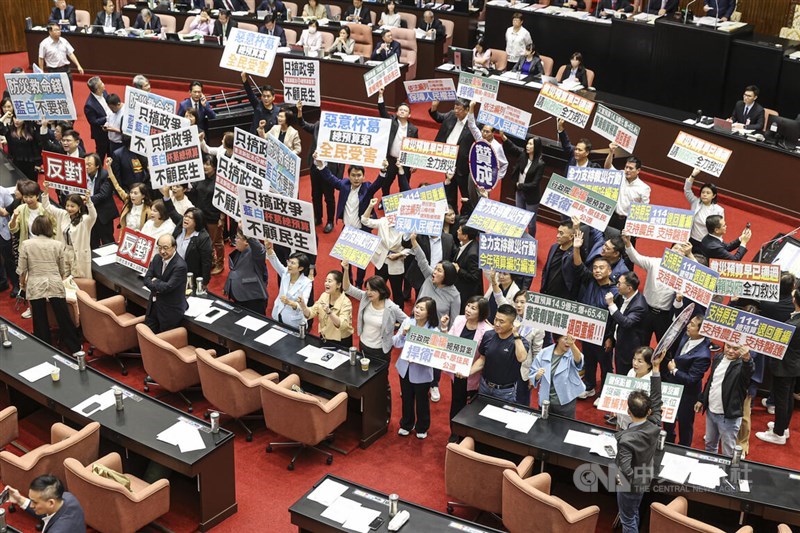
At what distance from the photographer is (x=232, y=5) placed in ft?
70.8

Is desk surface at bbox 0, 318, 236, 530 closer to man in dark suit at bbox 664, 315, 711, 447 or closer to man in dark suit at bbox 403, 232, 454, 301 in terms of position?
man in dark suit at bbox 403, 232, 454, 301

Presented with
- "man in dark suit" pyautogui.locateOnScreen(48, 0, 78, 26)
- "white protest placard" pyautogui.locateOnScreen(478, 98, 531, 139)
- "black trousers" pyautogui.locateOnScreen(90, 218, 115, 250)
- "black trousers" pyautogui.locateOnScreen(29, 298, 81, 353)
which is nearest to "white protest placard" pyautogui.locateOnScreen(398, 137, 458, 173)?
"white protest placard" pyautogui.locateOnScreen(478, 98, 531, 139)

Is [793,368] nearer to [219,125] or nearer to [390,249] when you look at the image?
[390,249]

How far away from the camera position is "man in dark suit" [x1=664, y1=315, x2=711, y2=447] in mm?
8492

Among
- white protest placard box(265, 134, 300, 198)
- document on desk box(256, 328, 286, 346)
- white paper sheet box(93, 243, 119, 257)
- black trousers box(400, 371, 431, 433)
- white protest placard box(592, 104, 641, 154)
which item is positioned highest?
white protest placard box(592, 104, 641, 154)

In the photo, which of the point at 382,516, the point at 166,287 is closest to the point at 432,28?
the point at 166,287

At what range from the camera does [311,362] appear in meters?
9.42

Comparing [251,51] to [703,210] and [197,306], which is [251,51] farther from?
[703,210]

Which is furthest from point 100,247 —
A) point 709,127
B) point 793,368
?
point 709,127

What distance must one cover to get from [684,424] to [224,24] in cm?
1399

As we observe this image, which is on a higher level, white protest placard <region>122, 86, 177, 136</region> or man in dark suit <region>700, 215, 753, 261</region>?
white protest placard <region>122, 86, 177, 136</region>

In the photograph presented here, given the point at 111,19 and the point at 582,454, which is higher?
the point at 111,19

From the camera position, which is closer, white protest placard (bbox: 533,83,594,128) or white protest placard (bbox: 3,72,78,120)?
white protest placard (bbox: 533,83,594,128)

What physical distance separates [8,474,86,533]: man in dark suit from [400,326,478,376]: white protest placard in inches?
130
